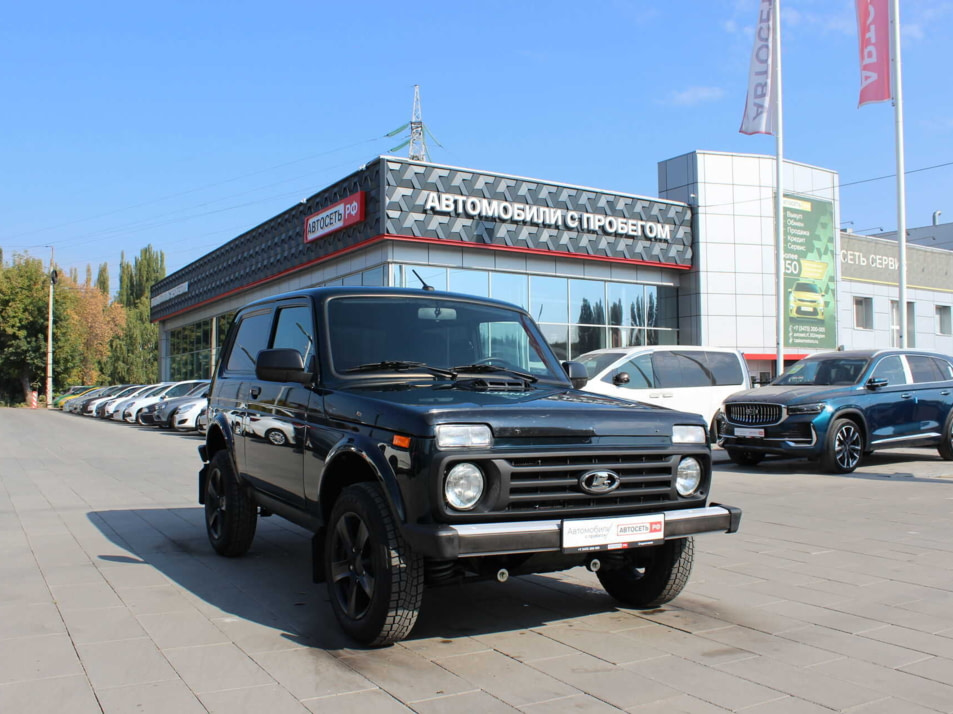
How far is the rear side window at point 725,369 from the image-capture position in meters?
14.9

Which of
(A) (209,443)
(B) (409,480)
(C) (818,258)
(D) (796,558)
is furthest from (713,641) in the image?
(C) (818,258)

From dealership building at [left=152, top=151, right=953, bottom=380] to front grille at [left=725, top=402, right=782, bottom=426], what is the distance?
34.1 ft

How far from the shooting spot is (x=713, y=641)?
4.30m

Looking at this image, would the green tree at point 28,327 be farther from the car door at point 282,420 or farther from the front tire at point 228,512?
the car door at point 282,420

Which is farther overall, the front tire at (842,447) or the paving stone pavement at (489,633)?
the front tire at (842,447)

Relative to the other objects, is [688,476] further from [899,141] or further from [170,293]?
[170,293]

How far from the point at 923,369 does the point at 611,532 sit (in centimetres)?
1136

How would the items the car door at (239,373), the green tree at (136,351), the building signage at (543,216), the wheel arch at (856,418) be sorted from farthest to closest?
the green tree at (136,351) → the building signage at (543,216) → the wheel arch at (856,418) → the car door at (239,373)

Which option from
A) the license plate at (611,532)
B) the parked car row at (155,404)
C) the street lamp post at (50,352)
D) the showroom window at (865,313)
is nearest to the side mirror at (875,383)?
the license plate at (611,532)

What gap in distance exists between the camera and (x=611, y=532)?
13.2ft

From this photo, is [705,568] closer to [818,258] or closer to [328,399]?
[328,399]

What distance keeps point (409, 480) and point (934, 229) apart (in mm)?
52666

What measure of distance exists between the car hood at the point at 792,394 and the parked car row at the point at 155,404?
10.4 meters

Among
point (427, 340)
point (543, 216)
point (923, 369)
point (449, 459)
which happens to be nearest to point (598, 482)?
point (449, 459)
